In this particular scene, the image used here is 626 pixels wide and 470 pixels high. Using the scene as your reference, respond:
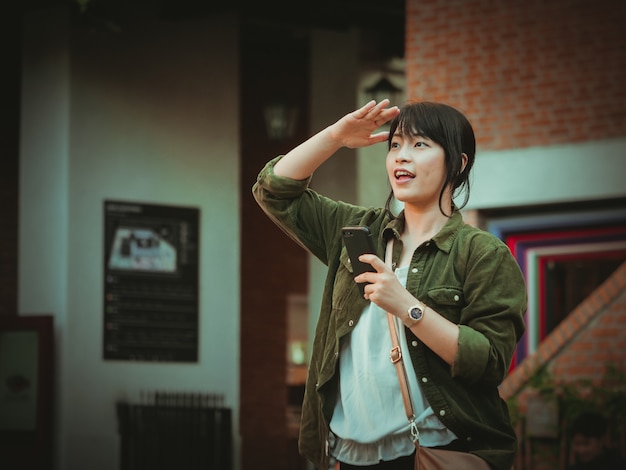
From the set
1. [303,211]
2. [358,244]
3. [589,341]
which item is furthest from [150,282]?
[358,244]

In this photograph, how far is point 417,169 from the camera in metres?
3.03

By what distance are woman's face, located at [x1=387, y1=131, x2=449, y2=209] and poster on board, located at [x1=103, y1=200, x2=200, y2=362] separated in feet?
27.2

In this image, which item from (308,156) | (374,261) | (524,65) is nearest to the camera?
(374,261)

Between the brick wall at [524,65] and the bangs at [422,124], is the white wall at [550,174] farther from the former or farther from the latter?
the bangs at [422,124]

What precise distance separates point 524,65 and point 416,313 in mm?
7103

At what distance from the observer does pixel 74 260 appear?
10914 mm

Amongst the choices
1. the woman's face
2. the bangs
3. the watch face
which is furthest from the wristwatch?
the bangs

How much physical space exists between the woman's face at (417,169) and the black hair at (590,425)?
18.0 ft

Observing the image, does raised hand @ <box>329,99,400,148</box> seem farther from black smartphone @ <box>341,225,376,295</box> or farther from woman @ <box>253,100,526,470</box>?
black smartphone @ <box>341,225,376,295</box>

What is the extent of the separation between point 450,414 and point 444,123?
2.55ft

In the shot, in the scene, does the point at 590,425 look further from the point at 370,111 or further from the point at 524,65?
the point at 370,111

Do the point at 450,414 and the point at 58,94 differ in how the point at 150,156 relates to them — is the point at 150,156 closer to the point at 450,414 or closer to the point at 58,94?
the point at 58,94

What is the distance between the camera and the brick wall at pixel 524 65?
9.23 metres

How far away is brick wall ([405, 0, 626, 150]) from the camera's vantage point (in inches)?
364
